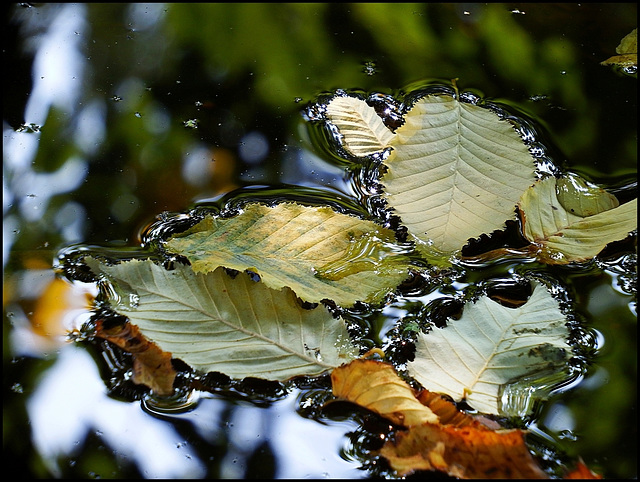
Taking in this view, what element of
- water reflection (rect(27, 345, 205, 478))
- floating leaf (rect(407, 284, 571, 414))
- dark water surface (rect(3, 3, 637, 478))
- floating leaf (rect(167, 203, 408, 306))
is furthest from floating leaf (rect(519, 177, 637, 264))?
water reflection (rect(27, 345, 205, 478))

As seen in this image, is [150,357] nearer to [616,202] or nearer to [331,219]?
[331,219]

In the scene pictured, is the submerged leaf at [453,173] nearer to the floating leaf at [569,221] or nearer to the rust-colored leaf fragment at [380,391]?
the floating leaf at [569,221]

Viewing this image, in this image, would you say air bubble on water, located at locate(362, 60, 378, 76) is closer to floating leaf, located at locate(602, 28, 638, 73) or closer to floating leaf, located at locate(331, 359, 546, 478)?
floating leaf, located at locate(602, 28, 638, 73)

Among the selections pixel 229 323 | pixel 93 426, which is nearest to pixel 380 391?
pixel 229 323

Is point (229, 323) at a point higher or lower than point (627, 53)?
lower

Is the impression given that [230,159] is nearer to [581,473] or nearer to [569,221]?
[569,221]

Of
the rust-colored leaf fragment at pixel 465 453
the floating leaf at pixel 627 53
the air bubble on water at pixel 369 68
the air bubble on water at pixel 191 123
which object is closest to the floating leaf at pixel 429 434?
the rust-colored leaf fragment at pixel 465 453
